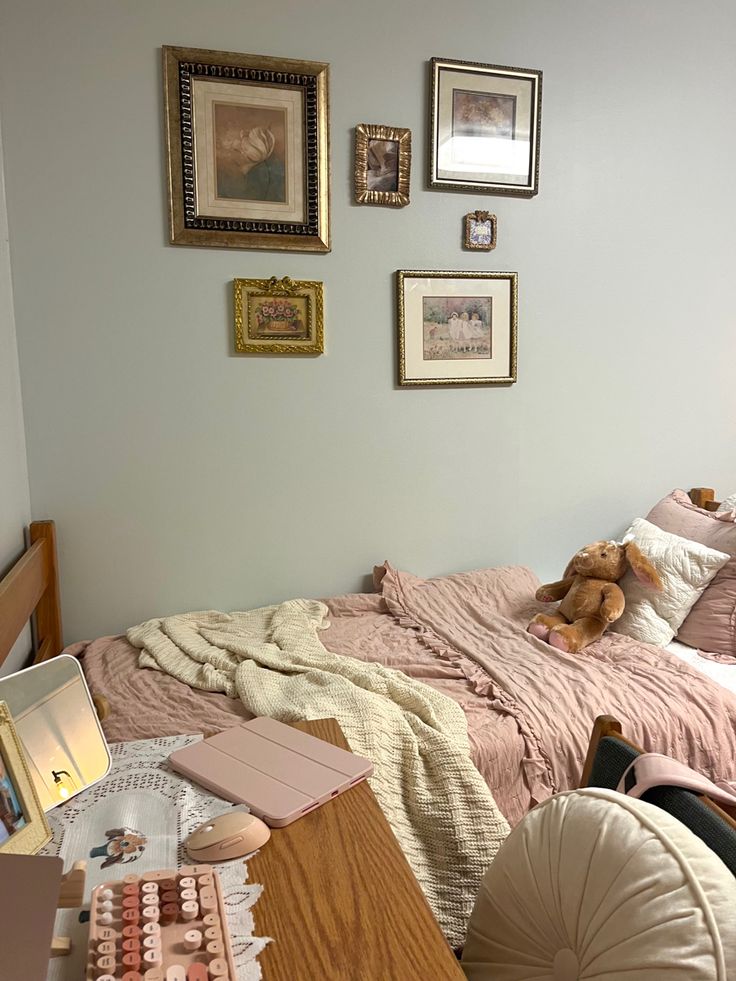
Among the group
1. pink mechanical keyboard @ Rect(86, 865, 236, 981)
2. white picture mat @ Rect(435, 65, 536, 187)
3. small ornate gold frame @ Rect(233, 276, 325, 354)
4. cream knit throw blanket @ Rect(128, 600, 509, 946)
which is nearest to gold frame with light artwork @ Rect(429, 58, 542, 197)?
white picture mat @ Rect(435, 65, 536, 187)

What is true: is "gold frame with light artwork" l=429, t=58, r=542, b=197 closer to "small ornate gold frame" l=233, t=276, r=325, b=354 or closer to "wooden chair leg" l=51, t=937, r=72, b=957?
"small ornate gold frame" l=233, t=276, r=325, b=354

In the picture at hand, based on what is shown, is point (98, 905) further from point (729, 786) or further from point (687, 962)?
point (729, 786)

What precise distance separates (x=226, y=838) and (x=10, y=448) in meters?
1.44

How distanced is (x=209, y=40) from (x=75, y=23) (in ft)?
1.22

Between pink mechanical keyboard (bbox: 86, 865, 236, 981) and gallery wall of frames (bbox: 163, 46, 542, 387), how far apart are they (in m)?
1.76

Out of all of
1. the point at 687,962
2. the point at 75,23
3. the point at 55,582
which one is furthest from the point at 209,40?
the point at 687,962

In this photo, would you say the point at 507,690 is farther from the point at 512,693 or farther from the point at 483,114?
the point at 483,114

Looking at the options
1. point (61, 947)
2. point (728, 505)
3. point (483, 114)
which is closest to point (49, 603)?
point (61, 947)

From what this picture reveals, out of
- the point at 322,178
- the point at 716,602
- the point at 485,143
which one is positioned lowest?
the point at 716,602

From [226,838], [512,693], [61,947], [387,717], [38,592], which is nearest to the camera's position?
[61,947]

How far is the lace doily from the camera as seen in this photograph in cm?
80

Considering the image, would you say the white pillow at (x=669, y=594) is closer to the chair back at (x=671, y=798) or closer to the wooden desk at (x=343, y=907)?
the chair back at (x=671, y=798)

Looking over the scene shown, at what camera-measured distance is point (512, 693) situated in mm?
1873

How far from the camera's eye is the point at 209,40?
86.7 inches
